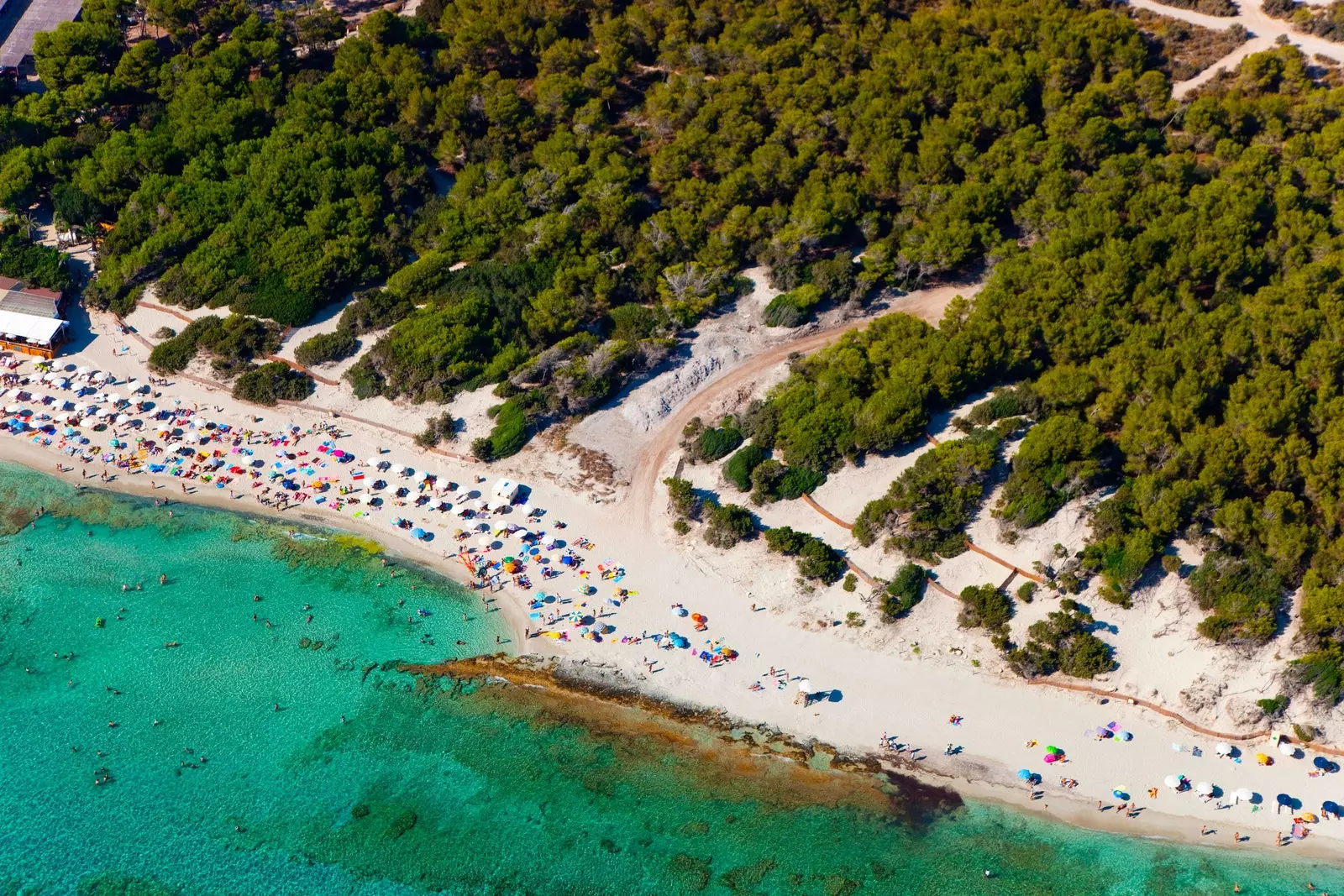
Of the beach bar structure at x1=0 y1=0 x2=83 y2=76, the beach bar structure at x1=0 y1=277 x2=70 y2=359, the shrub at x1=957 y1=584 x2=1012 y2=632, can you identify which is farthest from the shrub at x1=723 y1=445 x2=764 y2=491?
the beach bar structure at x1=0 y1=0 x2=83 y2=76

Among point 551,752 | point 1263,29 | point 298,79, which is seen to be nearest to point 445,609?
point 551,752

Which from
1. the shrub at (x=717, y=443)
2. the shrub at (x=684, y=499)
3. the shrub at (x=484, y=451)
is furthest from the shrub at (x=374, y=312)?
the shrub at (x=684, y=499)

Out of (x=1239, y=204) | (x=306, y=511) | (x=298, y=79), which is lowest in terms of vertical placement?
(x=306, y=511)

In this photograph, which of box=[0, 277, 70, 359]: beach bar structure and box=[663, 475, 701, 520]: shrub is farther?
box=[0, 277, 70, 359]: beach bar structure

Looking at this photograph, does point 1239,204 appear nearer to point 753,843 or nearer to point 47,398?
point 753,843

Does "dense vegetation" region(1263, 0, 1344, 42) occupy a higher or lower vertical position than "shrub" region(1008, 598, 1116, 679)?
higher

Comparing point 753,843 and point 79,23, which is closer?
point 753,843

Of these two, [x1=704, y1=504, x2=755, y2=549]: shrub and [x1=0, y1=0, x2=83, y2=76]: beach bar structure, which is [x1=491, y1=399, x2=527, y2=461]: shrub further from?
[x1=0, y1=0, x2=83, y2=76]: beach bar structure
